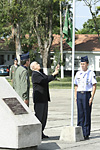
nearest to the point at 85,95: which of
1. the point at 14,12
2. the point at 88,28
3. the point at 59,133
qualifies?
the point at 59,133

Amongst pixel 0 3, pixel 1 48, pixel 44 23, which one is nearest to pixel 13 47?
pixel 1 48

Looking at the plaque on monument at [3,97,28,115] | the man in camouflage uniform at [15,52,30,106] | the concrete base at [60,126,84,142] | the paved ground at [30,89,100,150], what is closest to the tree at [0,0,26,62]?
the paved ground at [30,89,100,150]

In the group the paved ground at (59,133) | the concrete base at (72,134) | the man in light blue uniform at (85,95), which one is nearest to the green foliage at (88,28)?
the paved ground at (59,133)

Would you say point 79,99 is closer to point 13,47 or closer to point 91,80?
point 91,80

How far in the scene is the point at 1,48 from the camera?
6712 centimetres

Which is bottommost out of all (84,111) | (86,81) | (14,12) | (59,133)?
(59,133)

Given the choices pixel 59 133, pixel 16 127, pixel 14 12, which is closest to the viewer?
pixel 16 127

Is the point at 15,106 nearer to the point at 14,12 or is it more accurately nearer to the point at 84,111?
the point at 84,111

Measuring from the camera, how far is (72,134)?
33.0 feet

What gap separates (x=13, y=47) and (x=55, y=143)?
2236 inches

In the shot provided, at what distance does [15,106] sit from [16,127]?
67 cm

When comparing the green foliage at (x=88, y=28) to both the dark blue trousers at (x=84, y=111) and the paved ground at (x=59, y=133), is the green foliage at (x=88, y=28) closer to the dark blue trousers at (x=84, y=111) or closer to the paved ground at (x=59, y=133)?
the paved ground at (x=59, y=133)

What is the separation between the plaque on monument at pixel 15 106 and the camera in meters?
8.73

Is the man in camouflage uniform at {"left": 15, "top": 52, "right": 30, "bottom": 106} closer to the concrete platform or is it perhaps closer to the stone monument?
the concrete platform
